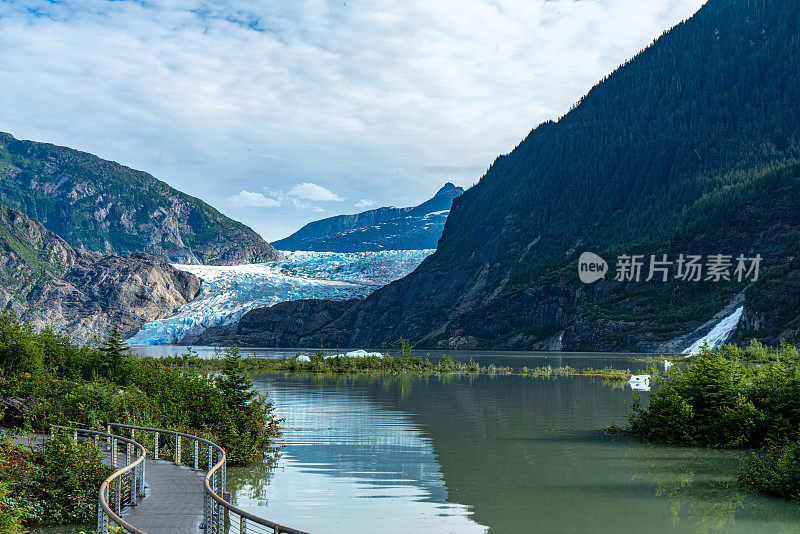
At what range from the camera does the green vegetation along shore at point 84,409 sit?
56.6ft

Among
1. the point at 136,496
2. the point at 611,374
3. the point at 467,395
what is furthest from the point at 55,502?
the point at 611,374

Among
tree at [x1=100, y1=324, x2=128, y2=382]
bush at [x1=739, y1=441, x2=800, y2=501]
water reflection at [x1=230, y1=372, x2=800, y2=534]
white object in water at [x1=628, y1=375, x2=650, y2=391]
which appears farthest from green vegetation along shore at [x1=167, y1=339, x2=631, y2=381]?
bush at [x1=739, y1=441, x2=800, y2=501]

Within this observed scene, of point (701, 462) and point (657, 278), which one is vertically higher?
point (657, 278)

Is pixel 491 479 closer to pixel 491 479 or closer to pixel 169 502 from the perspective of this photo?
pixel 491 479

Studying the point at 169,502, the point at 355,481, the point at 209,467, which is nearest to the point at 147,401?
the point at 355,481

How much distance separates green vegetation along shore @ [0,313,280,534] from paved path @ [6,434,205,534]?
1.54 meters

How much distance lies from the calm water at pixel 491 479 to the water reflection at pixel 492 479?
0.04m

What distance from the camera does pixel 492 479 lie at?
23.2 meters

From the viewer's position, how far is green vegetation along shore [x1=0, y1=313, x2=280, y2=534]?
680 inches

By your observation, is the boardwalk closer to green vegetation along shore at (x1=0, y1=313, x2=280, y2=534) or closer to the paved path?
the paved path

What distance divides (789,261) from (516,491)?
132805 mm

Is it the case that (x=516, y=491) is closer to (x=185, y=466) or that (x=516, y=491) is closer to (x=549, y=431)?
(x=185, y=466)

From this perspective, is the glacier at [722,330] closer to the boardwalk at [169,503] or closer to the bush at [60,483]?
the boardwalk at [169,503]

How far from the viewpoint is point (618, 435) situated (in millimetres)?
32594
